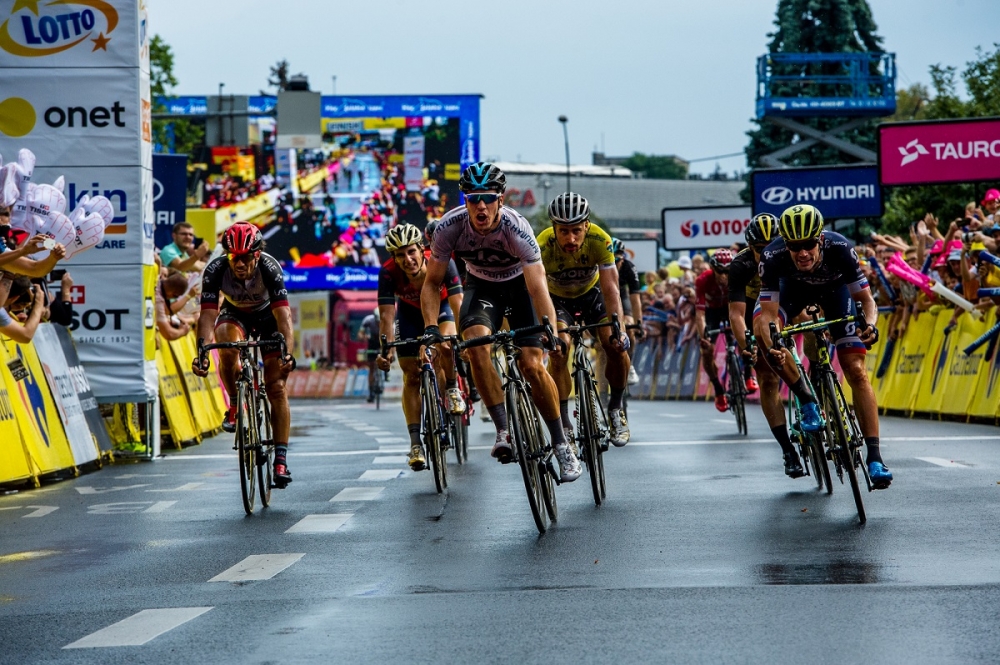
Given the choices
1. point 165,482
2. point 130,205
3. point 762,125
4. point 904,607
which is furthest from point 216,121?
point 762,125

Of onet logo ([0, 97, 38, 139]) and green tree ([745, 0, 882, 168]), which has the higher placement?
green tree ([745, 0, 882, 168])

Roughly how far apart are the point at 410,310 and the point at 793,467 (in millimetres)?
3630

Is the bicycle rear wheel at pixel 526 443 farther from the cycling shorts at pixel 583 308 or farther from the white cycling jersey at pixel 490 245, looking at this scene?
the cycling shorts at pixel 583 308

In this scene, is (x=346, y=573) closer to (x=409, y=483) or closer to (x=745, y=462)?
(x=409, y=483)

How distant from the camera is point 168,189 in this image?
25.8 metres

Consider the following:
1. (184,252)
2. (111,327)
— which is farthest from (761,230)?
(184,252)

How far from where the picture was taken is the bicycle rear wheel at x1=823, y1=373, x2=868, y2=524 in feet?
31.3

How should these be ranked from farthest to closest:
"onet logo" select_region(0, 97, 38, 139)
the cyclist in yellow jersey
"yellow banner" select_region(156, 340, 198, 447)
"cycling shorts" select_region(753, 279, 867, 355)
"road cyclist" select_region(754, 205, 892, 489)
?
"yellow banner" select_region(156, 340, 198, 447) < "onet logo" select_region(0, 97, 38, 139) < the cyclist in yellow jersey < "cycling shorts" select_region(753, 279, 867, 355) < "road cyclist" select_region(754, 205, 892, 489)

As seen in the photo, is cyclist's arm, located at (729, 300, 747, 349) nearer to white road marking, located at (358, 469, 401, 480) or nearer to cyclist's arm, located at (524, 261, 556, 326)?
cyclist's arm, located at (524, 261, 556, 326)

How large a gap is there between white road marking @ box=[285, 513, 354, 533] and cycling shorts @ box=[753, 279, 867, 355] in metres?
2.95

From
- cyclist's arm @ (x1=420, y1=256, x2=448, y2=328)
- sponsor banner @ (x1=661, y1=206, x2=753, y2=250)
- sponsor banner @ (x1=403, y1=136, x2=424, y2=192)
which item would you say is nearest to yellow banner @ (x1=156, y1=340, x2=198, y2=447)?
cyclist's arm @ (x1=420, y1=256, x2=448, y2=328)

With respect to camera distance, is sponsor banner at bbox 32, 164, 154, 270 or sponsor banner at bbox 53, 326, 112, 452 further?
sponsor banner at bbox 32, 164, 154, 270

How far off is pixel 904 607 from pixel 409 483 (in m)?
7.23

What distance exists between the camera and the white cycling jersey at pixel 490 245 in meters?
10.0
